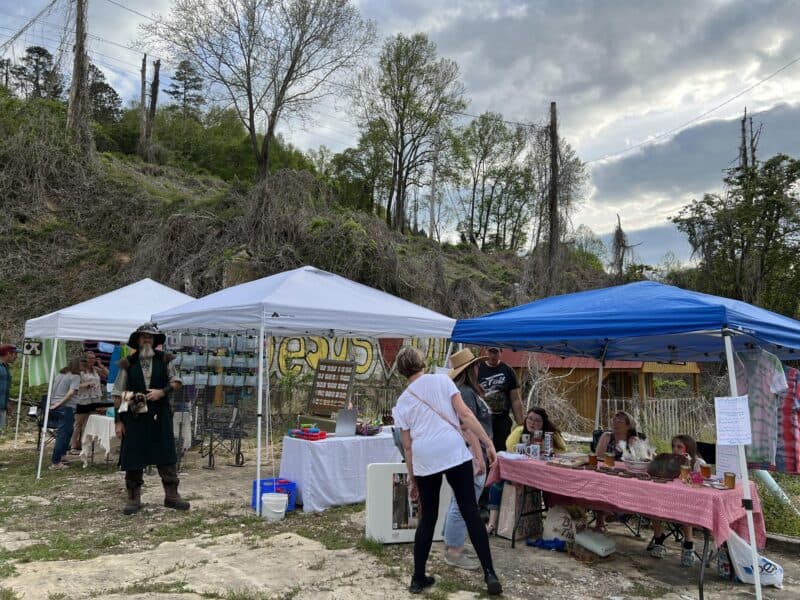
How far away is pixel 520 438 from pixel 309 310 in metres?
2.73

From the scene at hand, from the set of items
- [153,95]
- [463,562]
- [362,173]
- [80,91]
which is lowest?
[463,562]

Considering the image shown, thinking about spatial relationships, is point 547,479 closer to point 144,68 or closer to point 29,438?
point 29,438

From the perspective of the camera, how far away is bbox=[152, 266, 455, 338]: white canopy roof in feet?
23.1

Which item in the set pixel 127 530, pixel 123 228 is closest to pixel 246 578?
pixel 127 530

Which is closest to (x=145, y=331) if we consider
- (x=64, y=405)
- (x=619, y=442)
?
(x=64, y=405)

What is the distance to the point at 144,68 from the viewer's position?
37.4m

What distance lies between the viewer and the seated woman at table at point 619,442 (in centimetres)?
550

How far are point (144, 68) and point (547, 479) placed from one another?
3931 centimetres

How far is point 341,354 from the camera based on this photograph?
16.3 meters

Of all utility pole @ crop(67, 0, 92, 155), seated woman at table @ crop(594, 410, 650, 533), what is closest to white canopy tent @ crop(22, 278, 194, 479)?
seated woman at table @ crop(594, 410, 650, 533)

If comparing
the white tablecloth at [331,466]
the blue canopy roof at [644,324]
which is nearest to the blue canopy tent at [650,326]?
the blue canopy roof at [644,324]

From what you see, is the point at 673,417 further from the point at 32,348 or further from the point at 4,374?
the point at 32,348

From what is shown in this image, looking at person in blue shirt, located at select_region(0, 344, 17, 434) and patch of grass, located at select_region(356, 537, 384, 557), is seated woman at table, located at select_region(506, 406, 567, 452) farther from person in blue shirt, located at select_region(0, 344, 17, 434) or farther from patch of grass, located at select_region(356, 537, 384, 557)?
person in blue shirt, located at select_region(0, 344, 17, 434)

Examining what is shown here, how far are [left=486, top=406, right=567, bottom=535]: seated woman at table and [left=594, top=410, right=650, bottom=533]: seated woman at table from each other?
1.36 feet
